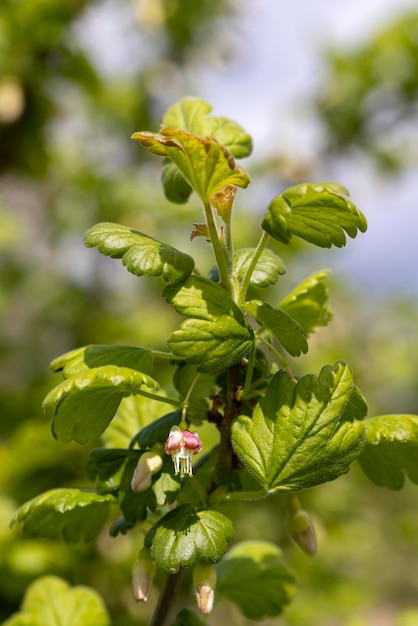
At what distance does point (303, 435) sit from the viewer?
0.80 meters

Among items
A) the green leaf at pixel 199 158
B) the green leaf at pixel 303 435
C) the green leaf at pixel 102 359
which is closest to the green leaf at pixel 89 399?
the green leaf at pixel 102 359

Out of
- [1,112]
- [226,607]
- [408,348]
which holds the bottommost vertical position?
[226,607]

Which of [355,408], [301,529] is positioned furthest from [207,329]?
[301,529]

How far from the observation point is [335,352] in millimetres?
3701

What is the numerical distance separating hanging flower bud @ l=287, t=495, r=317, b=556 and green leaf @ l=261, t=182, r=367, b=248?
1.29 feet

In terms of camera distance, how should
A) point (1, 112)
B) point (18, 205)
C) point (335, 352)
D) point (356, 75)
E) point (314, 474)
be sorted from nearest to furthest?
point (314, 474) → point (1, 112) → point (335, 352) → point (356, 75) → point (18, 205)

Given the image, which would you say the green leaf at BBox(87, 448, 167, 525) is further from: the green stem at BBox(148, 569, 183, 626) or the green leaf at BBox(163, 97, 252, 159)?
the green leaf at BBox(163, 97, 252, 159)

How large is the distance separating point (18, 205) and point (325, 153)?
2.23 m

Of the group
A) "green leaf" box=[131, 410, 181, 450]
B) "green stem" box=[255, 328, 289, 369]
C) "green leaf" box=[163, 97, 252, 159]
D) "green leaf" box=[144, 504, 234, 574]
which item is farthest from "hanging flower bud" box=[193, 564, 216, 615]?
"green leaf" box=[163, 97, 252, 159]

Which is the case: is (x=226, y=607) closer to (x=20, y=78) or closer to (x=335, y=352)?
(x=335, y=352)

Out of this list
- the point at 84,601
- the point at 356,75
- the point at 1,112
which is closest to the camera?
the point at 84,601

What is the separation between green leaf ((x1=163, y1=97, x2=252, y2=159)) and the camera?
104 cm

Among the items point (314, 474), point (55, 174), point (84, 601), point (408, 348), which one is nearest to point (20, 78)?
point (55, 174)

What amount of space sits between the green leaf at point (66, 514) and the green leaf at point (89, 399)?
0.30 feet
